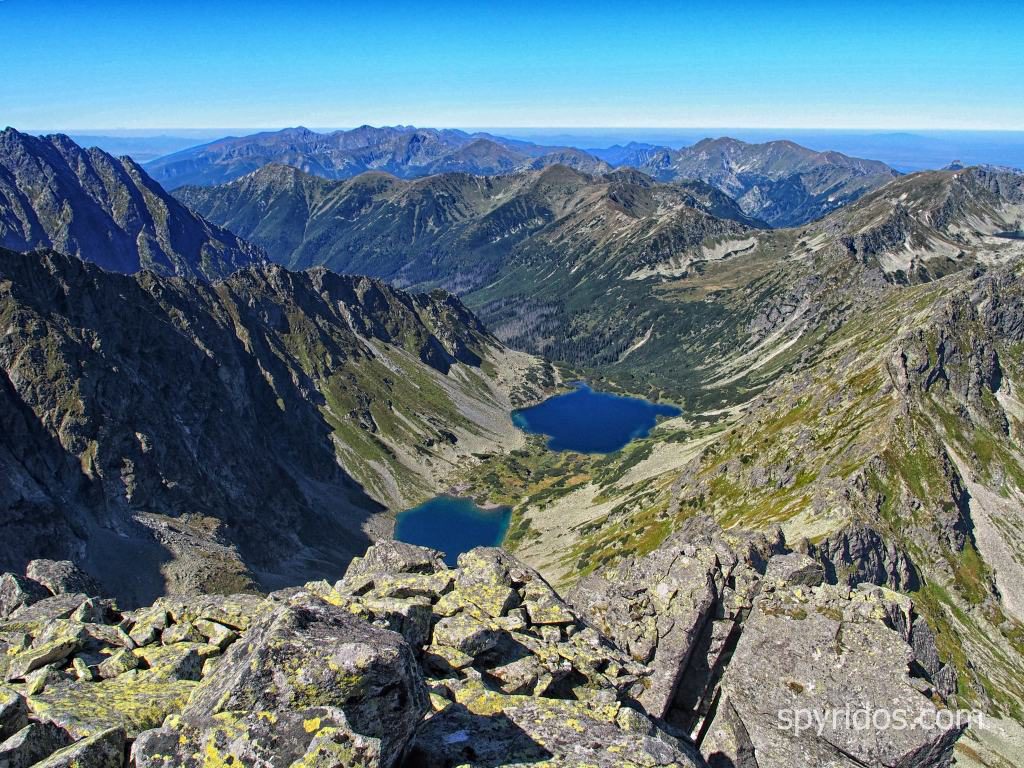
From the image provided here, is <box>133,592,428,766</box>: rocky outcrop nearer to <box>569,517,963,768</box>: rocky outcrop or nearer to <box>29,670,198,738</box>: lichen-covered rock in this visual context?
<box>29,670,198,738</box>: lichen-covered rock

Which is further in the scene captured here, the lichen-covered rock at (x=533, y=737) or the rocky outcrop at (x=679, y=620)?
the rocky outcrop at (x=679, y=620)

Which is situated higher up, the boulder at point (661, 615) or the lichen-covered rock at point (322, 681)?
the lichen-covered rock at point (322, 681)

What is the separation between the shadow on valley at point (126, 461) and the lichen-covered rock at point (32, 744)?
346 ft

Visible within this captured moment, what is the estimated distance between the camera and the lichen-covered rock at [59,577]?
40950 mm

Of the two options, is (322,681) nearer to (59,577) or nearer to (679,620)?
(679,620)

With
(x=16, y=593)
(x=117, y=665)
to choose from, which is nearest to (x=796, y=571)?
(x=117, y=665)

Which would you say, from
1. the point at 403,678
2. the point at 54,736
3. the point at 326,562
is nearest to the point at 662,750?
the point at 403,678

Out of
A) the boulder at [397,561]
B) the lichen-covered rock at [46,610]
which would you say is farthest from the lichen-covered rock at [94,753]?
the boulder at [397,561]

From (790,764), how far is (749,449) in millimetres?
164981

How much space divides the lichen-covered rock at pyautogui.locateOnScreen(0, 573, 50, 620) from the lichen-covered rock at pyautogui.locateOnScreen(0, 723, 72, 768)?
2183cm

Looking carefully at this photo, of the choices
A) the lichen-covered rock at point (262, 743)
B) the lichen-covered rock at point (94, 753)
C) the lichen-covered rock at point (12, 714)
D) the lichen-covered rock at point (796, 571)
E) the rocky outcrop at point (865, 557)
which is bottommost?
the rocky outcrop at point (865, 557)

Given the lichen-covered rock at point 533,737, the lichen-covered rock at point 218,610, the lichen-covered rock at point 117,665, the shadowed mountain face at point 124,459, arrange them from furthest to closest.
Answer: the shadowed mountain face at point 124,459
the lichen-covered rock at point 218,610
the lichen-covered rock at point 117,665
the lichen-covered rock at point 533,737

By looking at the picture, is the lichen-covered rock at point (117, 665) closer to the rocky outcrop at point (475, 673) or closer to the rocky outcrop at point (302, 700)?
the rocky outcrop at point (475, 673)

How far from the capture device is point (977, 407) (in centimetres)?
18725
